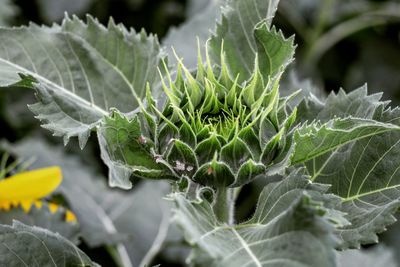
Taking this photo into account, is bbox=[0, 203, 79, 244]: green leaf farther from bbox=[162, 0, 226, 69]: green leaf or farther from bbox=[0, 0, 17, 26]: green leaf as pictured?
bbox=[0, 0, 17, 26]: green leaf

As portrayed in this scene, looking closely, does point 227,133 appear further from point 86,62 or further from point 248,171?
point 86,62

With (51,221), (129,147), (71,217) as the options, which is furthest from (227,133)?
(71,217)

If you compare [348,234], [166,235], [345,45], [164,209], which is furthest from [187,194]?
[345,45]

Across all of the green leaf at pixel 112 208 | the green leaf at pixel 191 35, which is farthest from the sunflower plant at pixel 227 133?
the green leaf at pixel 112 208

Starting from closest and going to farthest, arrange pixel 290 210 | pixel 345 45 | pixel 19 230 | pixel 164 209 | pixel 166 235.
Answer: pixel 290 210 → pixel 19 230 → pixel 166 235 → pixel 164 209 → pixel 345 45

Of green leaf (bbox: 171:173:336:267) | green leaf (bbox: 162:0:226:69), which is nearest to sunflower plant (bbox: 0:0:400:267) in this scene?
green leaf (bbox: 171:173:336:267)

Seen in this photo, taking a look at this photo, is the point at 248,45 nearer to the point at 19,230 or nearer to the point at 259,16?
the point at 259,16
